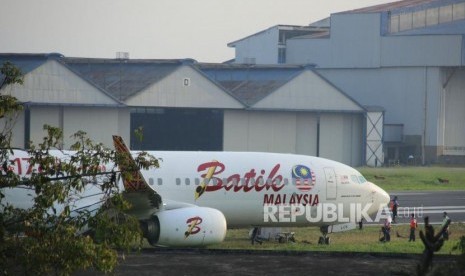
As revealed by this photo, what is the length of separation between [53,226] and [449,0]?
81.2 m

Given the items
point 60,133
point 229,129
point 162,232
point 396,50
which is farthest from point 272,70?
point 60,133

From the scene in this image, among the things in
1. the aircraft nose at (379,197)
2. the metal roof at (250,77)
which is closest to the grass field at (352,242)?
the aircraft nose at (379,197)

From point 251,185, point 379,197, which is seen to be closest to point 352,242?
point 379,197

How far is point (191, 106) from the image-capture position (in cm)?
8038

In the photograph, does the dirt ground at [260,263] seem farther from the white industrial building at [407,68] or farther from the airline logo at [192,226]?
the white industrial building at [407,68]

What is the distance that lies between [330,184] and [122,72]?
142ft

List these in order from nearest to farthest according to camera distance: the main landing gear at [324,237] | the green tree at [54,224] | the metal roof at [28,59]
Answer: the green tree at [54,224] → the main landing gear at [324,237] → the metal roof at [28,59]

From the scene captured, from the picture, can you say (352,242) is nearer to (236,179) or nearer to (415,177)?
(236,179)

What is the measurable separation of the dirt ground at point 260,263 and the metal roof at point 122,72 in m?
46.7

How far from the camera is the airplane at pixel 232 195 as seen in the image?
111 ft

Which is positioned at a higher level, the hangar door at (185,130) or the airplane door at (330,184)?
the hangar door at (185,130)

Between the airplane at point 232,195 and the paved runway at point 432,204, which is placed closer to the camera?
the airplane at point 232,195

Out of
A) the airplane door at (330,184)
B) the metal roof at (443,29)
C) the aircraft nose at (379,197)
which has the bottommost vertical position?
the aircraft nose at (379,197)

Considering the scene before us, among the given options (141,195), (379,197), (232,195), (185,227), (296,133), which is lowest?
(185,227)
